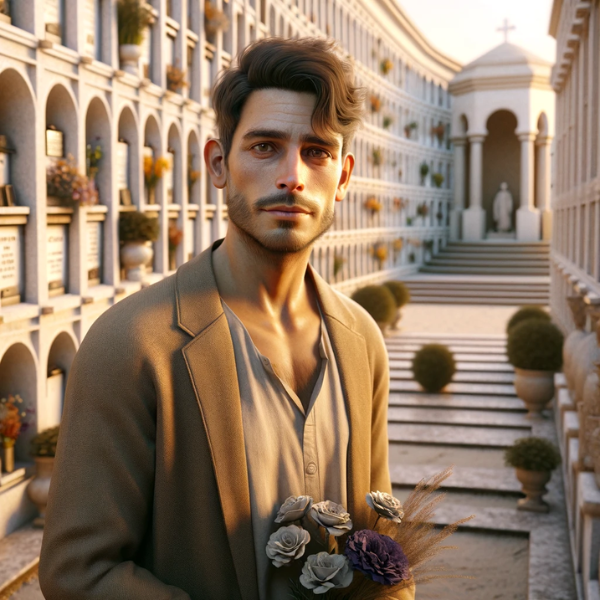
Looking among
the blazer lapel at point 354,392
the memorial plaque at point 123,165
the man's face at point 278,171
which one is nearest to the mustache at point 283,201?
the man's face at point 278,171

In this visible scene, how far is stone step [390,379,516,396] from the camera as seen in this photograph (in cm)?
1366

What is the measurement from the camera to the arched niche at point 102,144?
10.4m

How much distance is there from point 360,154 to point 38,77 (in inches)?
679

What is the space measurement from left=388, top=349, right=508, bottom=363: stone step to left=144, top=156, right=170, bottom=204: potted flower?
6397 mm

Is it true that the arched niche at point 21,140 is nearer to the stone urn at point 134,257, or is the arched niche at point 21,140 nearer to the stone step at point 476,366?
the stone urn at point 134,257

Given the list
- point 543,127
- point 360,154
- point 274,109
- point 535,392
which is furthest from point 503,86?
point 274,109

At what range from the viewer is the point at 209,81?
14711 mm

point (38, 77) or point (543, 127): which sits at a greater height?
point (543, 127)

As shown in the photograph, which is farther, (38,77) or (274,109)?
(38,77)

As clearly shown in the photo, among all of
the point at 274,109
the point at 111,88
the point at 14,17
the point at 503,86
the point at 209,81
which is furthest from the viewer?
the point at 503,86

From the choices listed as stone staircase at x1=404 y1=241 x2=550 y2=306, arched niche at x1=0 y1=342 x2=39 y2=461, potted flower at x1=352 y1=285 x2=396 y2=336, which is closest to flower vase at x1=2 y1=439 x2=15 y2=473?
arched niche at x1=0 y1=342 x2=39 y2=461

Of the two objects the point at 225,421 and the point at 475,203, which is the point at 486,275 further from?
the point at 225,421

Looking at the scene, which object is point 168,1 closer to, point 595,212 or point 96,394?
point 595,212

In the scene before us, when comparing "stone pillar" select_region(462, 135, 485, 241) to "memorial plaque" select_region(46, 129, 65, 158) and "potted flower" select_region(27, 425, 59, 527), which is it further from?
"potted flower" select_region(27, 425, 59, 527)
